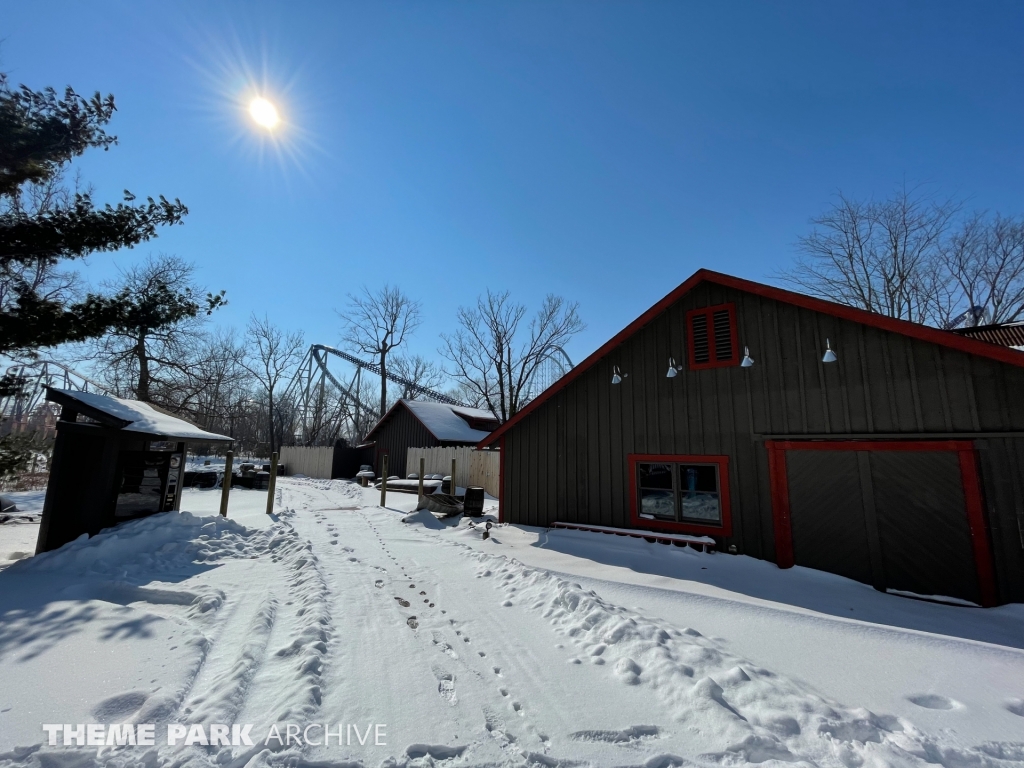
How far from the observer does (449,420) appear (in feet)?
86.6

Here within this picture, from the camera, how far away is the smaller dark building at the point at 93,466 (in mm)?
7117

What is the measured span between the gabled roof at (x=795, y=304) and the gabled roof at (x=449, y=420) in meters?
13.4

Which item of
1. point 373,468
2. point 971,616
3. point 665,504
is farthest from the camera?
point 373,468

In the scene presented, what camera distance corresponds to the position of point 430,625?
4672 mm

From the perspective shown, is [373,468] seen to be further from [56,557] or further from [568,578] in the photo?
[568,578]

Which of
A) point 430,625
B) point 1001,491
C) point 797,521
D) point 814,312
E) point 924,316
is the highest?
point 924,316

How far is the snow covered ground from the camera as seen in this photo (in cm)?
276

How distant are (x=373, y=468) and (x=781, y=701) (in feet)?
90.2

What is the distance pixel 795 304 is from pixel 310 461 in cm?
2922

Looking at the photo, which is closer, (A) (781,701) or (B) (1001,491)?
(A) (781,701)

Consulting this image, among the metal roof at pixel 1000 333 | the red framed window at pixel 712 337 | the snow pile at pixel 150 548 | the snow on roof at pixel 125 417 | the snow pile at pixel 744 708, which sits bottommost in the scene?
the snow pile at pixel 744 708

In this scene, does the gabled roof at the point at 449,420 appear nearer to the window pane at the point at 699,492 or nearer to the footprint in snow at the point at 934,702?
the window pane at the point at 699,492

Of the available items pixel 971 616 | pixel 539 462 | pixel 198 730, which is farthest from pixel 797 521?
pixel 198 730

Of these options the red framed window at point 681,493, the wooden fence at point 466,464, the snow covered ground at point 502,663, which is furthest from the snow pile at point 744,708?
the wooden fence at point 466,464
